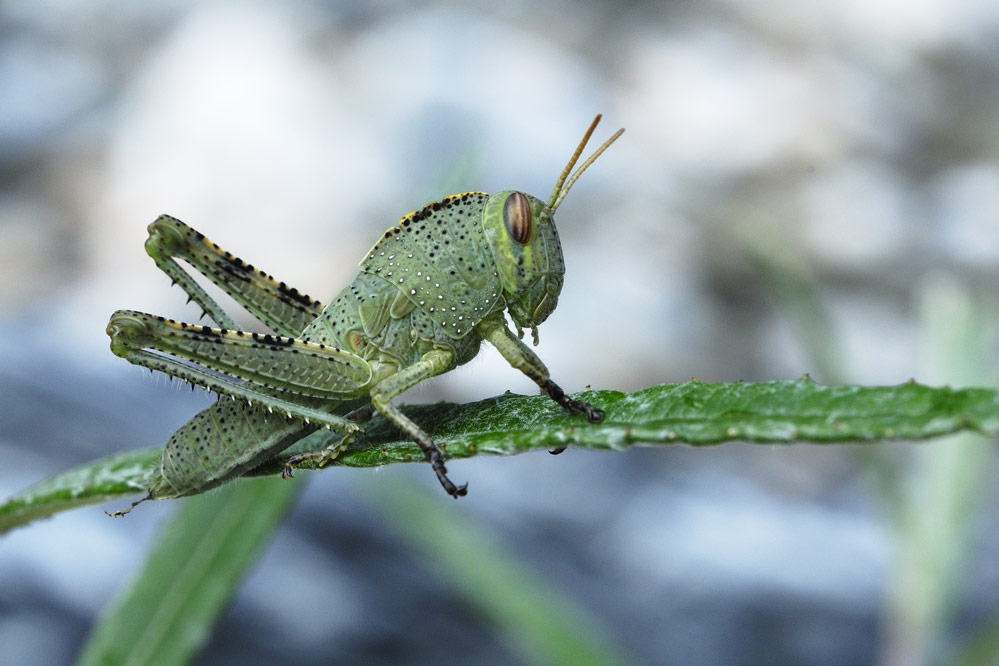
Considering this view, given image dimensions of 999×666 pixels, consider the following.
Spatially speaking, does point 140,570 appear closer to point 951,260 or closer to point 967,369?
point 967,369

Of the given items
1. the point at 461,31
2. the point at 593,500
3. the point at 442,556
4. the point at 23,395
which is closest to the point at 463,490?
the point at 442,556

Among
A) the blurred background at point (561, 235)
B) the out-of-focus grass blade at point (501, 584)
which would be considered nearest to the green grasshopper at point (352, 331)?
the out-of-focus grass blade at point (501, 584)

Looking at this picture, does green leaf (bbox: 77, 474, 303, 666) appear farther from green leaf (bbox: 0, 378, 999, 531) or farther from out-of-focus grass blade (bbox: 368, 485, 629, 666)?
out-of-focus grass blade (bbox: 368, 485, 629, 666)

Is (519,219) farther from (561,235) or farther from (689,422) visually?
(561,235)

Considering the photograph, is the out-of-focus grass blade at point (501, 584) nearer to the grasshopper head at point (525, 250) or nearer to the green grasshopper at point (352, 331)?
the green grasshopper at point (352, 331)

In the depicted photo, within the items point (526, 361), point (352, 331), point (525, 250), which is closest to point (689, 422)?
point (526, 361)
